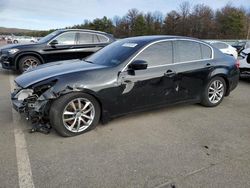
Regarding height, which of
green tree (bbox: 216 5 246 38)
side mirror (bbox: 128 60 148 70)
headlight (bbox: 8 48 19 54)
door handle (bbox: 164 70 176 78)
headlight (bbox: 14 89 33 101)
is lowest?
headlight (bbox: 14 89 33 101)

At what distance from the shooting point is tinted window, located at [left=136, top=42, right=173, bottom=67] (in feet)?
14.3

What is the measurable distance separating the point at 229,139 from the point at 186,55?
1825 mm

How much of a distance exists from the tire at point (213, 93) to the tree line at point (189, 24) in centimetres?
6297

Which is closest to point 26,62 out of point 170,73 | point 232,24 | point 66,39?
point 66,39

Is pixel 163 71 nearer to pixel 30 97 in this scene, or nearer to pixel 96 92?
pixel 96 92

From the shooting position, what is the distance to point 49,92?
362cm

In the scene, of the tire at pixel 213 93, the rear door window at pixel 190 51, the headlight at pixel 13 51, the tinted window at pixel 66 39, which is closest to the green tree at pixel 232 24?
the tinted window at pixel 66 39

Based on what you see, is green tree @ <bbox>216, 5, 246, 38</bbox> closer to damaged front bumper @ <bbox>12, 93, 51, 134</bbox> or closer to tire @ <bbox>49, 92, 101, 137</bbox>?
tire @ <bbox>49, 92, 101, 137</bbox>

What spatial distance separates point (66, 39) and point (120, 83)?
5.67 m

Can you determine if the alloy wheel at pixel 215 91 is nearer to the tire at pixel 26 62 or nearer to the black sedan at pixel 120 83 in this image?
the black sedan at pixel 120 83

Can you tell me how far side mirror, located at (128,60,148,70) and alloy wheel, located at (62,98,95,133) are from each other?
92cm

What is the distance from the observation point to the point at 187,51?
16.0 feet

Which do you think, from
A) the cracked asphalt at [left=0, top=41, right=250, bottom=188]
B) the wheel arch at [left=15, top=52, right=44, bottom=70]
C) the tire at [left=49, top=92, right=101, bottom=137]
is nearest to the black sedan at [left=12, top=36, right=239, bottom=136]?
the tire at [left=49, top=92, right=101, bottom=137]

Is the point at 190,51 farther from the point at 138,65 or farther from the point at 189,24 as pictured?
the point at 189,24
